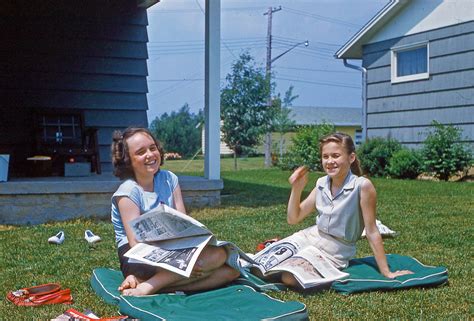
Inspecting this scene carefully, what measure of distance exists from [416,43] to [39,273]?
11107 mm

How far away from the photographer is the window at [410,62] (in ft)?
45.3

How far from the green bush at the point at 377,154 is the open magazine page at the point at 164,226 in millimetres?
10254

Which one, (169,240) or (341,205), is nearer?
(169,240)

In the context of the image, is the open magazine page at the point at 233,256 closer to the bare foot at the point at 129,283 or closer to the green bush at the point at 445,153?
the bare foot at the point at 129,283

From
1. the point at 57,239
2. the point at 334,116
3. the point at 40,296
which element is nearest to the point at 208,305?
the point at 40,296

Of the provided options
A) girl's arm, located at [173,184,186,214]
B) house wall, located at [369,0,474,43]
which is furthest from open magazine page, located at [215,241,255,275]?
house wall, located at [369,0,474,43]

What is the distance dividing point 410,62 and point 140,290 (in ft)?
38.8

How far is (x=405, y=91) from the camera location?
1416cm

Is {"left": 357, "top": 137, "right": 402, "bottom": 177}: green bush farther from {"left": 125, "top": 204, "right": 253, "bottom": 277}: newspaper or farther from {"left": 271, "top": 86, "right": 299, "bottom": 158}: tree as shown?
{"left": 125, "top": 204, "right": 253, "bottom": 277}: newspaper

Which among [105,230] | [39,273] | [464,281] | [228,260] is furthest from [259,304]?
[105,230]

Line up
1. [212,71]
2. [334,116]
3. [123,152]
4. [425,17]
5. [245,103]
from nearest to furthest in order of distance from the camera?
[123,152] → [212,71] → [425,17] → [245,103] → [334,116]

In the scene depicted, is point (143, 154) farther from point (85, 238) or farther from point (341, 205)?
point (85, 238)

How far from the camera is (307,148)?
16.6m

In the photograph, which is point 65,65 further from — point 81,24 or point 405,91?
point 405,91
